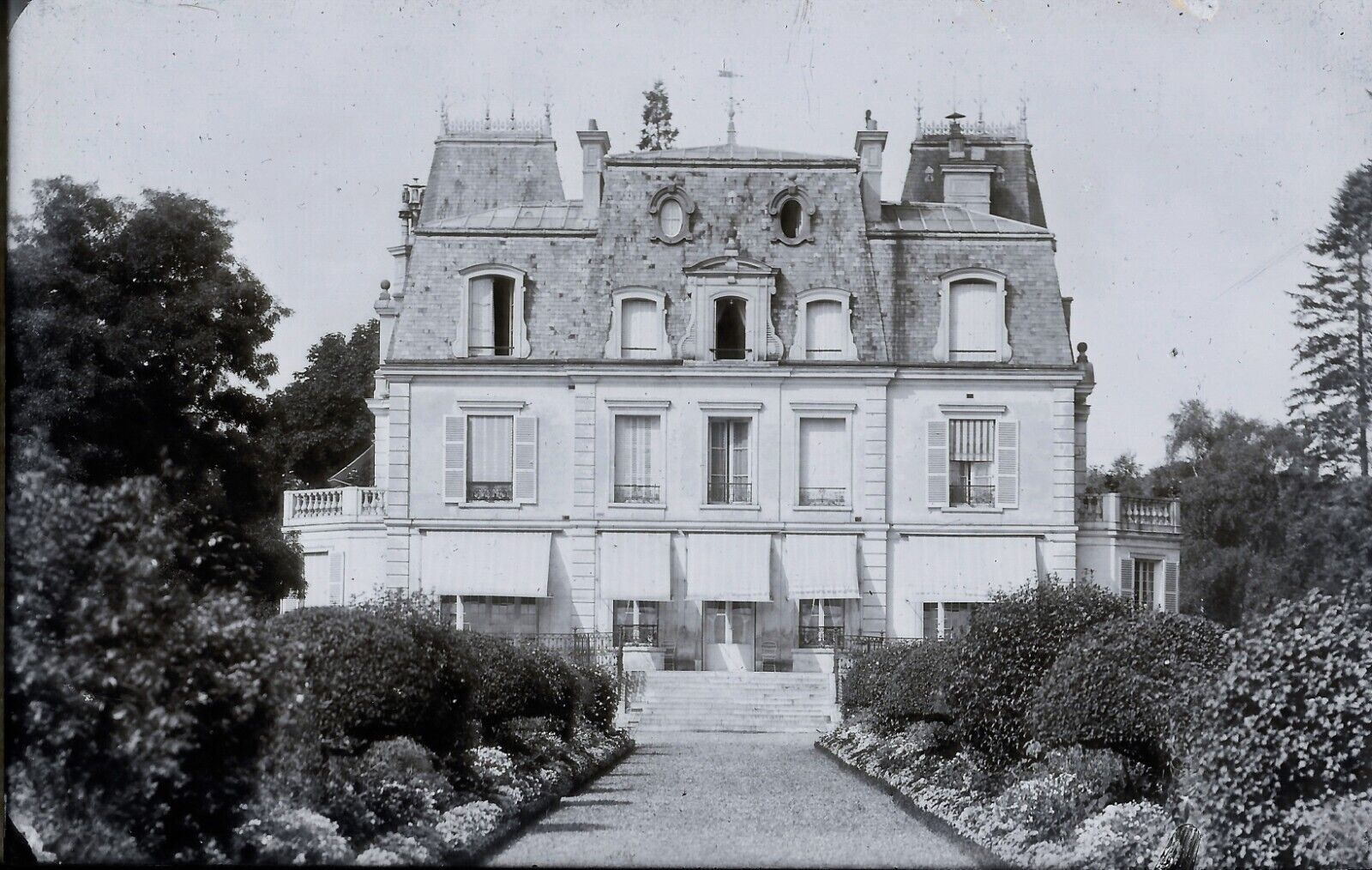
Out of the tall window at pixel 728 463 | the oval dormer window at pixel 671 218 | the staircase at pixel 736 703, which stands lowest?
the staircase at pixel 736 703

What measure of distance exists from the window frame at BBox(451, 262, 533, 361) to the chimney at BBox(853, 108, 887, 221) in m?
5.41

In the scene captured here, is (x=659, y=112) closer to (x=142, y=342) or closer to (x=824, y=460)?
(x=142, y=342)

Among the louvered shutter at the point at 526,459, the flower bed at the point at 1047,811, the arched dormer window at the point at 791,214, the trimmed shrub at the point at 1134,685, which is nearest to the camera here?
the flower bed at the point at 1047,811

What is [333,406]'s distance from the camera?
98.1 feet

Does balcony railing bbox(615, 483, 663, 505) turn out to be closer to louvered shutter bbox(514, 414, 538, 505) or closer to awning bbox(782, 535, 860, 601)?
louvered shutter bbox(514, 414, 538, 505)

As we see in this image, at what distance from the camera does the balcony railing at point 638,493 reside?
30.4m

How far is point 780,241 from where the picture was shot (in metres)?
30.4

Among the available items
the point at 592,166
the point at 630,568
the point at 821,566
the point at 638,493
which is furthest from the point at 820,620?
the point at 592,166

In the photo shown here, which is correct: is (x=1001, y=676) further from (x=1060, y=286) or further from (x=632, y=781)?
(x=1060, y=286)

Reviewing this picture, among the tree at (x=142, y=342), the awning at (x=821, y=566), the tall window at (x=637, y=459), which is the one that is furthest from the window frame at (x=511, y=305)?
the tree at (x=142, y=342)

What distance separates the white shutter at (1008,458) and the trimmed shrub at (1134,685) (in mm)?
17260

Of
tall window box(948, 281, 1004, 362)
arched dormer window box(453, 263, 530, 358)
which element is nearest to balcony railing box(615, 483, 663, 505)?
arched dormer window box(453, 263, 530, 358)

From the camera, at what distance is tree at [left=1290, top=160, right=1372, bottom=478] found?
14.3m

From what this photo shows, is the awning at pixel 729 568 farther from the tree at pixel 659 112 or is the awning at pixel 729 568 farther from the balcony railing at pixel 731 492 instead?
the tree at pixel 659 112
